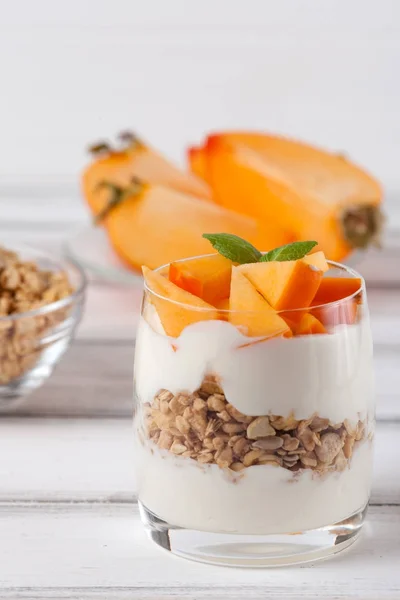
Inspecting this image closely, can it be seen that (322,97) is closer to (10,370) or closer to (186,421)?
(10,370)

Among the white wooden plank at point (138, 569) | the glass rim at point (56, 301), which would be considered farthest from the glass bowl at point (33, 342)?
the white wooden plank at point (138, 569)

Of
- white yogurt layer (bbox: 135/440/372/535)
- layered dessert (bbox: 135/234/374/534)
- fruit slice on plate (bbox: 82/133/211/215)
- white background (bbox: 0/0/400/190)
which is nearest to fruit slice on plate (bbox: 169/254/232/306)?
layered dessert (bbox: 135/234/374/534)

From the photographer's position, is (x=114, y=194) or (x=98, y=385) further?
(x=114, y=194)

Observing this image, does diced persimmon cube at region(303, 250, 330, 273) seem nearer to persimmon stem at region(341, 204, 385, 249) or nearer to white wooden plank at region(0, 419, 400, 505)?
white wooden plank at region(0, 419, 400, 505)

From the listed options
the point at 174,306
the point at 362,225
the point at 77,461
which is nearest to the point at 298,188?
the point at 362,225

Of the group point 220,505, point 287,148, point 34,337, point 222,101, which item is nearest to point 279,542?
point 220,505

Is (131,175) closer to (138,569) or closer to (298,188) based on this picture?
(298,188)

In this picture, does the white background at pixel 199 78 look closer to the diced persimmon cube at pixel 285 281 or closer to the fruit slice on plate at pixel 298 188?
the fruit slice on plate at pixel 298 188
